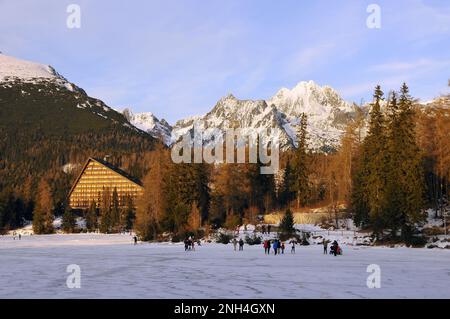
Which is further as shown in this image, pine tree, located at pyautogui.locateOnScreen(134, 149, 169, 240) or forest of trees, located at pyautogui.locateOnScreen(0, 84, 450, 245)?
pine tree, located at pyautogui.locateOnScreen(134, 149, 169, 240)

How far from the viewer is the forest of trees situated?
47656 millimetres

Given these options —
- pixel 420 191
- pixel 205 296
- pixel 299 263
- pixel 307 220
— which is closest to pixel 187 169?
pixel 307 220

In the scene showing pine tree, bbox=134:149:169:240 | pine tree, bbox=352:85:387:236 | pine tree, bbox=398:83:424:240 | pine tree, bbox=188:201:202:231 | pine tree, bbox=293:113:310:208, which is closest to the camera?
pine tree, bbox=398:83:424:240

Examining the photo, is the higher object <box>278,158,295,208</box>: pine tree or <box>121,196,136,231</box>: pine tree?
<box>278,158,295,208</box>: pine tree

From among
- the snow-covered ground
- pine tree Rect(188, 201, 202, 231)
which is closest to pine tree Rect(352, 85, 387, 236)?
pine tree Rect(188, 201, 202, 231)

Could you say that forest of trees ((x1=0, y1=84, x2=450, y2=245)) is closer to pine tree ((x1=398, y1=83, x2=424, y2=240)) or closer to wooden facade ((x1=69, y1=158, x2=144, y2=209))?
pine tree ((x1=398, y1=83, x2=424, y2=240))

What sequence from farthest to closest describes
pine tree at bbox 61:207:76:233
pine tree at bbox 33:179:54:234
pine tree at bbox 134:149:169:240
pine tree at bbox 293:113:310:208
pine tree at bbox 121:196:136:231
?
pine tree at bbox 121:196:136:231 < pine tree at bbox 61:207:76:233 < pine tree at bbox 33:179:54:234 < pine tree at bbox 293:113:310:208 < pine tree at bbox 134:149:169:240

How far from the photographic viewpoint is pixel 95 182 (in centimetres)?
14625

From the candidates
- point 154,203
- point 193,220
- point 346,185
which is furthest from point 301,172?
point 193,220

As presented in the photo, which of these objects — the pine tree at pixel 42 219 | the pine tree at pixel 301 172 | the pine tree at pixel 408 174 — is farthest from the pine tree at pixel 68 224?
the pine tree at pixel 408 174

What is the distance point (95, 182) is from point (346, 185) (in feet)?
316

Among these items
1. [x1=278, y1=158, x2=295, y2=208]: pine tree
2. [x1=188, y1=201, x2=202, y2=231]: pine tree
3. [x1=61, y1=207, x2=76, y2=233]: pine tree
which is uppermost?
[x1=278, y1=158, x2=295, y2=208]: pine tree

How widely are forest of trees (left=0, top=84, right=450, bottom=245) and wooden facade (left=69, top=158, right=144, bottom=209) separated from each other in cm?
3896
